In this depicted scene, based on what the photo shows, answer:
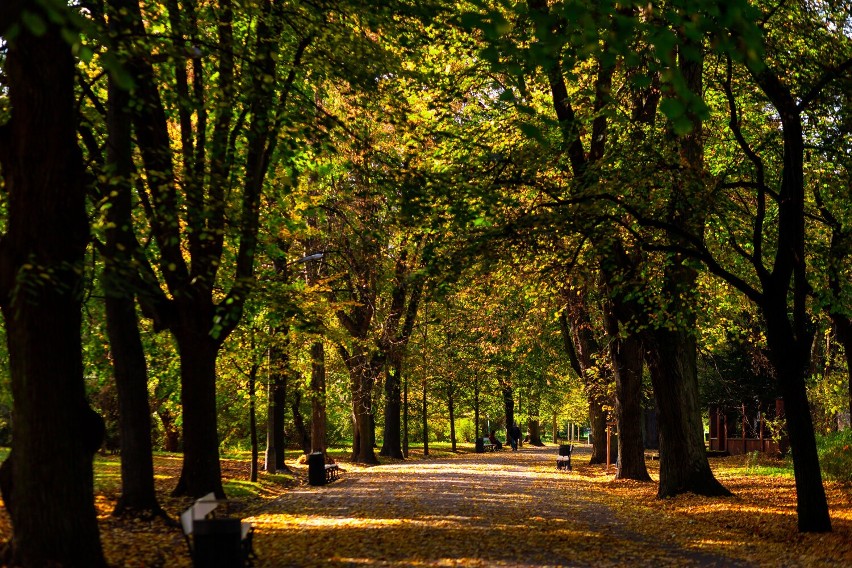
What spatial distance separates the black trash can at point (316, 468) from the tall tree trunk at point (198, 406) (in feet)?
25.2

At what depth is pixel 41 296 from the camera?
813 cm

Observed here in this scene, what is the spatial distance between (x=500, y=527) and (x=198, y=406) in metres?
5.63

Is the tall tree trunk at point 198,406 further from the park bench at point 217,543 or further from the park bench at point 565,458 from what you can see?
the park bench at point 565,458

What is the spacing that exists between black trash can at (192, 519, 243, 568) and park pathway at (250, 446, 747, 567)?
156cm

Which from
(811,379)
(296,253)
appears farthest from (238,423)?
(811,379)

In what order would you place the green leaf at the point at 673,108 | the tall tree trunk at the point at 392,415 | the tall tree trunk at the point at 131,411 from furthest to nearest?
the tall tree trunk at the point at 392,415, the tall tree trunk at the point at 131,411, the green leaf at the point at 673,108

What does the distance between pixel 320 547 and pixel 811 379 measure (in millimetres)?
23143

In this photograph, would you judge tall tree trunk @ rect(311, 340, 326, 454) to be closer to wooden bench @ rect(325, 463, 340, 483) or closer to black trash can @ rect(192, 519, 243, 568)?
wooden bench @ rect(325, 463, 340, 483)

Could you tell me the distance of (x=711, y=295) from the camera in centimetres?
2142

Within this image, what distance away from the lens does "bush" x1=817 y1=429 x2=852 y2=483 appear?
21.0 meters

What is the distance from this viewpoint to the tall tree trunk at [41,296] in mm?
8000

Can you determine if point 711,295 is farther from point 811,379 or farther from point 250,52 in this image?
point 250,52

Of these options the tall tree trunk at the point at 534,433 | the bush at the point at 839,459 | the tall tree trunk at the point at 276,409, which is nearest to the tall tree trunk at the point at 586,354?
the bush at the point at 839,459

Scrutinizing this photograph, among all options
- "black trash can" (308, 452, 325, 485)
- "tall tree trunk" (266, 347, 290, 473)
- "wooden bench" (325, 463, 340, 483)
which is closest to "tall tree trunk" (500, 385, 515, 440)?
"tall tree trunk" (266, 347, 290, 473)
